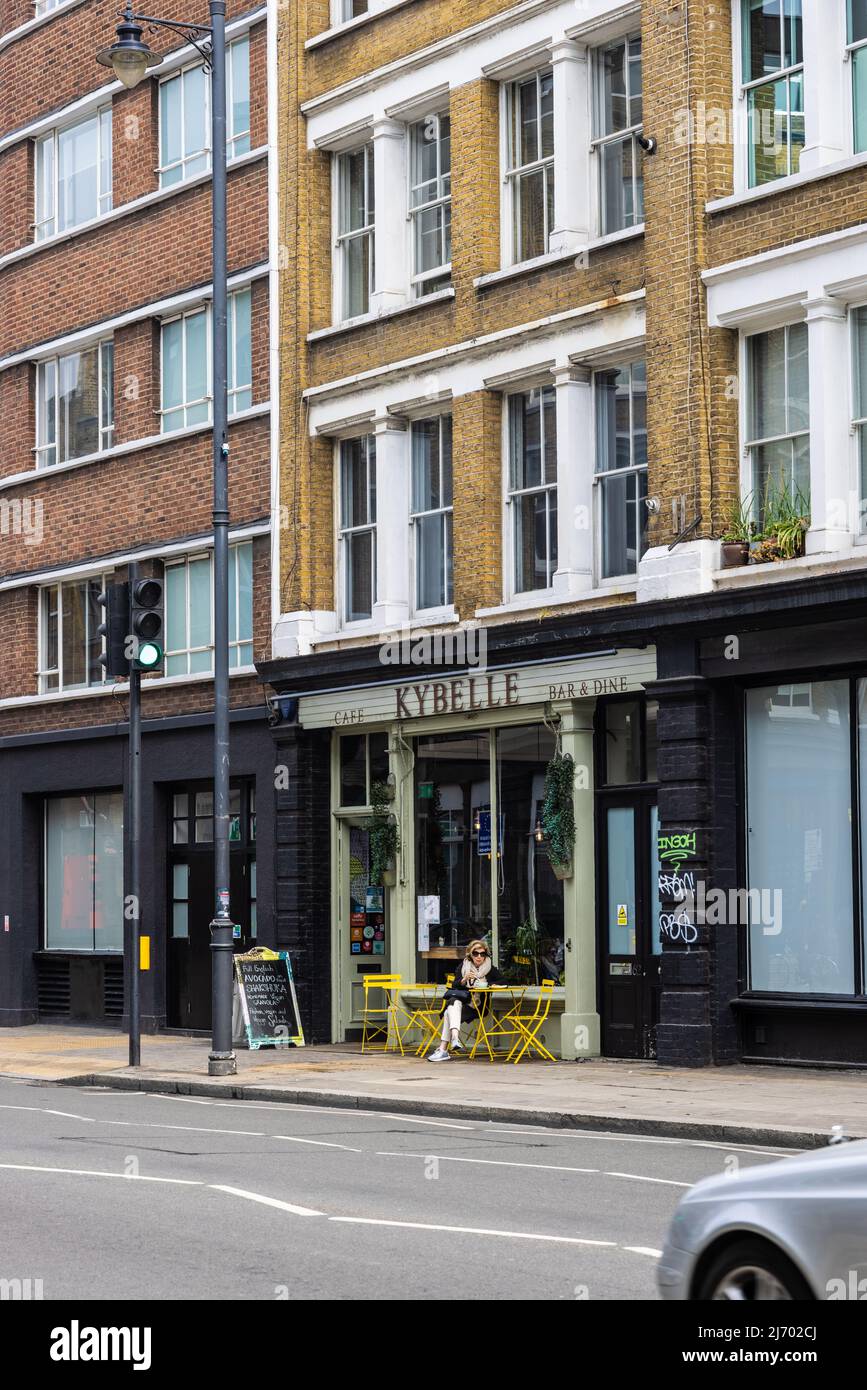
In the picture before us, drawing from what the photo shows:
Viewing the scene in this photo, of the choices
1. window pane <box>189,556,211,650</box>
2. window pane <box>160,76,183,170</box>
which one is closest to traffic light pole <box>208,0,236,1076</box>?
window pane <box>189,556,211,650</box>

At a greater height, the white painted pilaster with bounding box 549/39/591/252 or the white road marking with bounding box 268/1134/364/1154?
the white painted pilaster with bounding box 549/39/591/252

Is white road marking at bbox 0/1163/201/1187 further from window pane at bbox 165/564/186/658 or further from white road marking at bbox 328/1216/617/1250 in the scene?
window pane at bbox 165/564/186/658

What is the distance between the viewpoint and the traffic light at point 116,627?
21.9 m

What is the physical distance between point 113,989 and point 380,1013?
6357mm

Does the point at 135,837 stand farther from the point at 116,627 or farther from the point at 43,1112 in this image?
the point at 43,1112

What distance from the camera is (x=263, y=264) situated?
2725 centimetres

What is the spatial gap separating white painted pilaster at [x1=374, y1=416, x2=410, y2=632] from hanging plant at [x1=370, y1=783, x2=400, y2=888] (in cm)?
206

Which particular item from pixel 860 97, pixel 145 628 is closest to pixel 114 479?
pixel 145 628

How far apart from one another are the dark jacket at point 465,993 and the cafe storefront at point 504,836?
284 millimetres

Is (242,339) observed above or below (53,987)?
above

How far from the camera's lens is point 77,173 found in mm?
32000

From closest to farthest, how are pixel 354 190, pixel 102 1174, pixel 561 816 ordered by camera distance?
pixel 102 1174 < pixel 561 816 < pixel 354 190

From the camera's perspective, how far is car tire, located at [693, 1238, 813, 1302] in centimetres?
606
